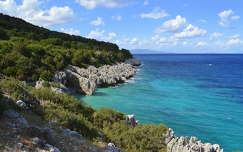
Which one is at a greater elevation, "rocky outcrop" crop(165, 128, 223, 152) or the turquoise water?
"rocky outcrop" crop(165, 128, 223, 152)

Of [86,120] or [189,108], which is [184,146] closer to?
[86,120]

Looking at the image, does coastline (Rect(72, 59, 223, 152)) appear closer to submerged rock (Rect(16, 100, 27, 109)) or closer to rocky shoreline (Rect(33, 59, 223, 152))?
rocky shoreline (Rect(33, 59, 223, 152))

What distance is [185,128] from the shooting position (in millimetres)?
23844

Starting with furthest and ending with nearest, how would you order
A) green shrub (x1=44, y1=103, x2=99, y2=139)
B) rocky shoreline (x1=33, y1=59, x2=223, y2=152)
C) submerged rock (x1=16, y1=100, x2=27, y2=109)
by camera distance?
rocky shoreline (x1=33, y1=59, x2=223, y2=152)
green shrub (x1=44, y1=103, x2=99, y2=139)
submerged rock (x1=16, y1=100, x2=27, y2=109)

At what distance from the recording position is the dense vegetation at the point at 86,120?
11.6 meters

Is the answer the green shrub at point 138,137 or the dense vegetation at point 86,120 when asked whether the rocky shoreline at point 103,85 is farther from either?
the dense vegetation at point 86,120

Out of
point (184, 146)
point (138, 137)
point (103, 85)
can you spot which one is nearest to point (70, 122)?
point (138, 137)

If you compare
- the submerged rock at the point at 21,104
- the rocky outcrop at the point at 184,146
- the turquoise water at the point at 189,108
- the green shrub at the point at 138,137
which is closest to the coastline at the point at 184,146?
the rocky outcrop at the point at 184,146

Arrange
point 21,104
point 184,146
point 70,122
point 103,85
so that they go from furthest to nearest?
1. point 103,85
2. point 184,146
3. point 70,122
4. point 21,104

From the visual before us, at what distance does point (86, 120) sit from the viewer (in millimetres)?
13977

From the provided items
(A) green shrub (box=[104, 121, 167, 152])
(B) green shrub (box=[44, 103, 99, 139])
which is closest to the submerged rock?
(B) green shrub (box=[44, 103, 99, 139])

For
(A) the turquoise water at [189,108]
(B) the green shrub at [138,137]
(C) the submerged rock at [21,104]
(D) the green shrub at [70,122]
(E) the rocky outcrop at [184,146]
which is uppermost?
(C) the submerged rock at [21,104]

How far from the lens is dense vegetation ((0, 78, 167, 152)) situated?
38.2 feet

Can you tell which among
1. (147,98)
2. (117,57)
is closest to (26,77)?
(147,98)
